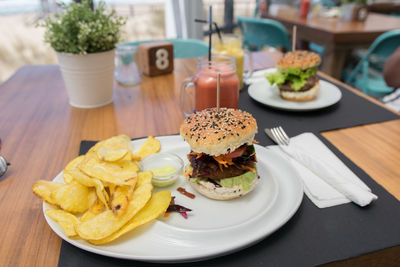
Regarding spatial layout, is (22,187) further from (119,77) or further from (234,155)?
(119,77)

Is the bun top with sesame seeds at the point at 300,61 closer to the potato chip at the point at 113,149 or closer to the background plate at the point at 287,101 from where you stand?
the background plate at the point at 287,101

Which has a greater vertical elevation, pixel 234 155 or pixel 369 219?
pixel 234 155

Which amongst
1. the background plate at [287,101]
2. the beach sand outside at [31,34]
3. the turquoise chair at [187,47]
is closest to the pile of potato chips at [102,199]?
the background plate at [287,101]

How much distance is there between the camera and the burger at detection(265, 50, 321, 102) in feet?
5.39

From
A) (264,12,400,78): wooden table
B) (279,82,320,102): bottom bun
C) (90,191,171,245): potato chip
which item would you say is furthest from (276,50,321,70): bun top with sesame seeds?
(264,12,400,78): wooden table

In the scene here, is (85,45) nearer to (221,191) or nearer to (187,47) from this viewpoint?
(221,191)

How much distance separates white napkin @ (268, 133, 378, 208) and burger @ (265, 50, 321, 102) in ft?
1.49

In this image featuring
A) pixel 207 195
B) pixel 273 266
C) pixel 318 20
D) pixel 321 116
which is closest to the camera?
pixel 273 266

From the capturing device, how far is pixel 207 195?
953 mm

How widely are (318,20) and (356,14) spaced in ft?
1.63

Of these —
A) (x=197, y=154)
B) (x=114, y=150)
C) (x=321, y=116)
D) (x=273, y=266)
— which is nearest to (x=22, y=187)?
(x=114, y=150)

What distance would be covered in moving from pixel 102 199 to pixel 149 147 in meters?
0.38

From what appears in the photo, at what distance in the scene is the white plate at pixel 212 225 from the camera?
736mm

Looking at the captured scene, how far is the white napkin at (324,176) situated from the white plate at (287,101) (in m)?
0.34
